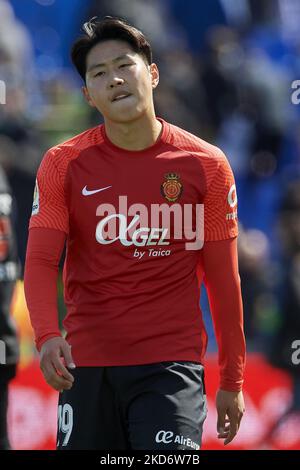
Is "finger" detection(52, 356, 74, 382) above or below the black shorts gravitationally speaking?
above

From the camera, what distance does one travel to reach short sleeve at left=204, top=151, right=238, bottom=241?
15.2 feet

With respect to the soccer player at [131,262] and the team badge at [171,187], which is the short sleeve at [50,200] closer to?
the soccer player at [131,262]

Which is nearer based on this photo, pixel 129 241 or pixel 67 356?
pixel 67 356

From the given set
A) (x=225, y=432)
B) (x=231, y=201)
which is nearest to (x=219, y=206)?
(x=231, y=201)

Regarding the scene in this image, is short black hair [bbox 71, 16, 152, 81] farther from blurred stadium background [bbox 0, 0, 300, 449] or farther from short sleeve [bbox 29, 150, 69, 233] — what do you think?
blurred stadium background [bbox 0, 0, 300, 449]

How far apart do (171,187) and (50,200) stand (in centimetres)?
48

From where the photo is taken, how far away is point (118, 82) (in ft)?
15.0

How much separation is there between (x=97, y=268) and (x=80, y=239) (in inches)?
5.5

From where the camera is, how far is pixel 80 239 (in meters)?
4.60
